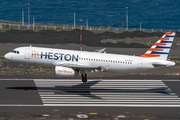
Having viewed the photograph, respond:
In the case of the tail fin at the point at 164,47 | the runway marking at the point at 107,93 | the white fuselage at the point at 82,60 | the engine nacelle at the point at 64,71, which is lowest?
the runway marking at the point at 107,93

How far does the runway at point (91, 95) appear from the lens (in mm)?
42938

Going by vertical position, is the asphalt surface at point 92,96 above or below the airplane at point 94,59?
below

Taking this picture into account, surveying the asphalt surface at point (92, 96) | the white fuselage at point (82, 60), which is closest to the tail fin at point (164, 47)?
the white fuselage at point (82, 60)

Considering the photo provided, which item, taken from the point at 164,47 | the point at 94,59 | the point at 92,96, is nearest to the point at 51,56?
the point at 94,59

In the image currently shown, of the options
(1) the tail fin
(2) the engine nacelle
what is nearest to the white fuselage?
(1) the tail fin

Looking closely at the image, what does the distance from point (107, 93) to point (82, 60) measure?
671cm

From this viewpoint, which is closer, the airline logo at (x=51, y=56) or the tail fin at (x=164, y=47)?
the airline logo at (x=51, y=56)

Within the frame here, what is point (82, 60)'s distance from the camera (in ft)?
167

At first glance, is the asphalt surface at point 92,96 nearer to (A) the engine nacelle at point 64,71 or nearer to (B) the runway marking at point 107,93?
(B) the runway marking at point 107,93

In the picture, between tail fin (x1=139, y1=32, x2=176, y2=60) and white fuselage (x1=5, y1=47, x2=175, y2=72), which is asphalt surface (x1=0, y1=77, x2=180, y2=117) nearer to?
white fuselage (x1=5, y1=47, x2=175, y2=72)

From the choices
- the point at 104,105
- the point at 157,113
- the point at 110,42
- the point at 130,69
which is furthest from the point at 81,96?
the point at 110,42

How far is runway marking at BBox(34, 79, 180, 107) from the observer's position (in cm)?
4535

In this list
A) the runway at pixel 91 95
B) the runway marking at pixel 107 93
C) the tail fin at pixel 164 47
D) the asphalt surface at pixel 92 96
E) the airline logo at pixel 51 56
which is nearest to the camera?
the asphalt surface at pixel 92 96

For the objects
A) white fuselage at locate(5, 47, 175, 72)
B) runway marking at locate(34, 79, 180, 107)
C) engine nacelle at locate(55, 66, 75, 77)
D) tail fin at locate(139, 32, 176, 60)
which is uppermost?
tail fin at locate(139, 32, 176, 60)
